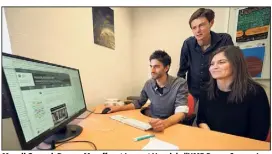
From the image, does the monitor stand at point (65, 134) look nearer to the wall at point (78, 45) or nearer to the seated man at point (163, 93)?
the seated man at point (163, 93)

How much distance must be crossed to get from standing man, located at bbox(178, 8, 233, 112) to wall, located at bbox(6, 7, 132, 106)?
2.99 ft

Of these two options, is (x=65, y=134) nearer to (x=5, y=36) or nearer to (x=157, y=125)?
(x=157, y=125)

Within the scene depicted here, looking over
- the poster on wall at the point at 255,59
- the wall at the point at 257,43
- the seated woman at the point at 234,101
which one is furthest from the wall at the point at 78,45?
the poster on wall at the point at 255,59

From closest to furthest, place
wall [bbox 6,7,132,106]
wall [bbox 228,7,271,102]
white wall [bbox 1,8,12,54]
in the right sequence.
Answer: white wall [bbox 1,8,12,54], wall [bbox 6,7,132,106], wall [bbox 228,7,271,102]

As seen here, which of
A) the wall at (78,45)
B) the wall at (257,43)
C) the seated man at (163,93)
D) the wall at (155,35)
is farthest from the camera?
the wall at (155,35)

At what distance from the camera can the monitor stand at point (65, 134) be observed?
65cm

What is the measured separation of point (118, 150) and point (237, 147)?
516 mm

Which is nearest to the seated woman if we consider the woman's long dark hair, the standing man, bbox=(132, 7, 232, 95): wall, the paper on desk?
the woman's long dark hair

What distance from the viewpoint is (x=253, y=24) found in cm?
111

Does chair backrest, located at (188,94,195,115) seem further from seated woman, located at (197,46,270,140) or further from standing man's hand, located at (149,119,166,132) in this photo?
standing man's hand, located at (149,119,166,132)

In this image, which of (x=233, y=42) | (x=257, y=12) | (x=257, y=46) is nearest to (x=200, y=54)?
(x=233, y=42)

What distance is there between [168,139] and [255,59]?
125 cm

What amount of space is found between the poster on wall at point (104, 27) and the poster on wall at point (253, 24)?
118cm

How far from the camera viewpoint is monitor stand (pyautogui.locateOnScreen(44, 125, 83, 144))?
647 millimetres
